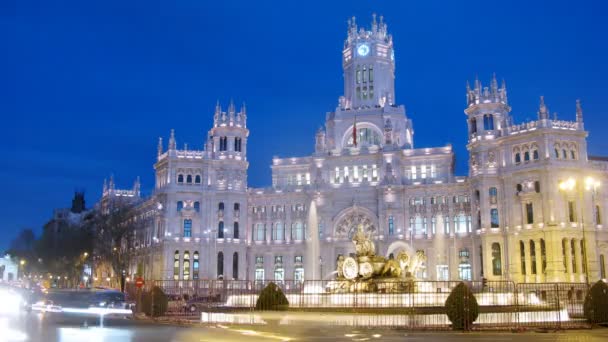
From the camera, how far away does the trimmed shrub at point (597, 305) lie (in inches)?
1288

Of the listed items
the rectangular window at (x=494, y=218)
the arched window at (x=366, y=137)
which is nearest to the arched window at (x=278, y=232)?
the arched window at (x=366, y=137)

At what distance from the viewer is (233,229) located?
98375mm

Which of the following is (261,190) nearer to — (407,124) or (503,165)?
(407,124)

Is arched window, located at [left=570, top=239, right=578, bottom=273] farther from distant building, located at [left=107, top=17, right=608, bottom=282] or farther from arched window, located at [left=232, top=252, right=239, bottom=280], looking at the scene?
arched window, located at [left=232, top=252, right=239, bottom=280]

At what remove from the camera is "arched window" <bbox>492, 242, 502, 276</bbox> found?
275ft

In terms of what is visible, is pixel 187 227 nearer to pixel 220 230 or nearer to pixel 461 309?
pixel 220 230

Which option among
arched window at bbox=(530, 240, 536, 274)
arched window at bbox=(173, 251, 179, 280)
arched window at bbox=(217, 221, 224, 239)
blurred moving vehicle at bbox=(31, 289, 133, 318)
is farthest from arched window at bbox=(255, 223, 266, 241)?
arched window at bbox=(530, 240, 536, 274)

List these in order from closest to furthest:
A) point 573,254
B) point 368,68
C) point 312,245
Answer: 1. point 573,254
2. point 312,245
3. point 368,68

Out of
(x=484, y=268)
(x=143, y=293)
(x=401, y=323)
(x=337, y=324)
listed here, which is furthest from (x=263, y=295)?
(x=484, y=268)

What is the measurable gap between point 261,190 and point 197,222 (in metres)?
11.9

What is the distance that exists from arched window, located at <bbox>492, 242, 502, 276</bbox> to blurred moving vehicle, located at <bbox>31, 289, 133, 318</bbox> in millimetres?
49357

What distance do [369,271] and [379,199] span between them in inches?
2088

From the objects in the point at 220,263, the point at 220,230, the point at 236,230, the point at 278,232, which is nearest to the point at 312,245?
the point at 278,232

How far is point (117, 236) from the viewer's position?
100 meters
